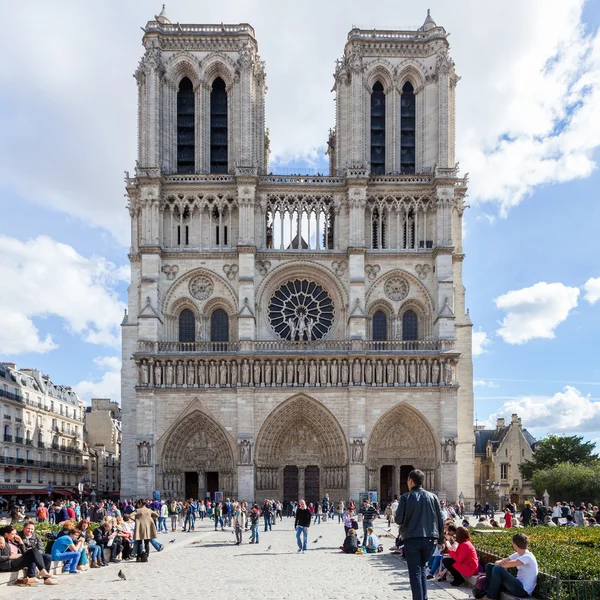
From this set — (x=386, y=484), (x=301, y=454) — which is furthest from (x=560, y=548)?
(x=386, y=484)

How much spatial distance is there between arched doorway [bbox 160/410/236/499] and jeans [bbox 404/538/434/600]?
3080 centimetres

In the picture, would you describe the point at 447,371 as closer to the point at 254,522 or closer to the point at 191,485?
the point at 191,485

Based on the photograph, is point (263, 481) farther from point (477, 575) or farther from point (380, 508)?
point (477, 575)

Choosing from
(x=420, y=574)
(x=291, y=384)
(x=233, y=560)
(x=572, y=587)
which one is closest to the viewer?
(x=420, y=574)

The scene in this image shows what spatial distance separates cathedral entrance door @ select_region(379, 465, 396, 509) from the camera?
4028cm

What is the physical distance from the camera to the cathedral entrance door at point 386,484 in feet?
132

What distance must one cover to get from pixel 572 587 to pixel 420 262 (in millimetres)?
31379

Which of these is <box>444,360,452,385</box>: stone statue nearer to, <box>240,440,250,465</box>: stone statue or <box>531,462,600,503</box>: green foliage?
<box>240,440,250,465</box>: stone statue

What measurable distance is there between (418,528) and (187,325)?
110 feet

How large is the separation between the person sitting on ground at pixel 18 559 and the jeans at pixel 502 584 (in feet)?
24.3

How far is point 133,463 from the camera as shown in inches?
1553

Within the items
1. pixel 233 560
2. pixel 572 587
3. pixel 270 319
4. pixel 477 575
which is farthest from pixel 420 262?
pixel 572 587

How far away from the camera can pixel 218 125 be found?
4347cm

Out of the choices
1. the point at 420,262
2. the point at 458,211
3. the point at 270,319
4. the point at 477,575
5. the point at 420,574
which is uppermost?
the point at 458,211
